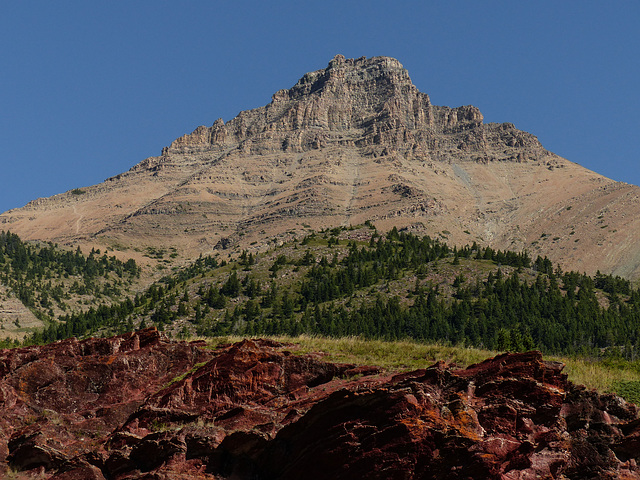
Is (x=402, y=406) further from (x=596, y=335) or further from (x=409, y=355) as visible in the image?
(x=596, y=335)

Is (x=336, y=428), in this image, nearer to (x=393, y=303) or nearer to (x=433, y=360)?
(x=433, y=360)

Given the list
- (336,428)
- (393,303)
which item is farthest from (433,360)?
(393,303)

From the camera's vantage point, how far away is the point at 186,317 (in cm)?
15162

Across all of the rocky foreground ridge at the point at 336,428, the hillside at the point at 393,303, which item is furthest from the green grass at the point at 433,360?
the hillside at the point at 393,303

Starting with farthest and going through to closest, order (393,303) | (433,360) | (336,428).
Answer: (393,303) → (433,360) → (336,428)

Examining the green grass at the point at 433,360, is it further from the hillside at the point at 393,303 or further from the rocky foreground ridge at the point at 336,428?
the hillside at the point at 393,303

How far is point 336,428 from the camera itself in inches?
901

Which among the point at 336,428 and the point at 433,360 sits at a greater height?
the point at 433,360

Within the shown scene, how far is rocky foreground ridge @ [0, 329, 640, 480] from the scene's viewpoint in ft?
71.5

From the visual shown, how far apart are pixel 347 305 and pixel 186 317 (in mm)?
34789

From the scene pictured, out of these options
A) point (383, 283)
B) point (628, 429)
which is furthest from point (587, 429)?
point (383, 283)

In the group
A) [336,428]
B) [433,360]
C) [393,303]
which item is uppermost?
[393,303]

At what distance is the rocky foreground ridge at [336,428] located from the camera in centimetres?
2178

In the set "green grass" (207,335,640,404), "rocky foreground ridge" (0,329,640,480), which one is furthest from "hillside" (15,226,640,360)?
"rocky foreground ridge" (0,329,640,480)
